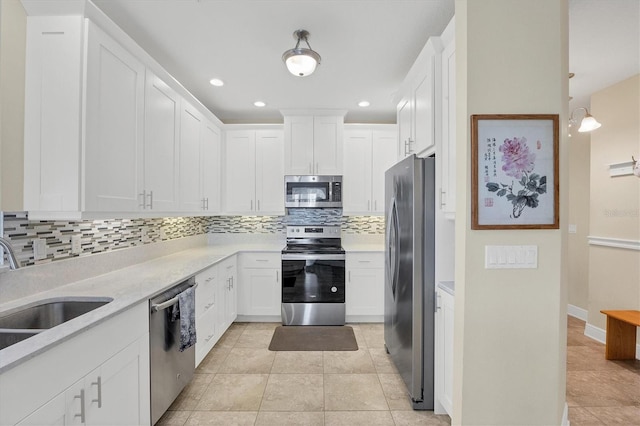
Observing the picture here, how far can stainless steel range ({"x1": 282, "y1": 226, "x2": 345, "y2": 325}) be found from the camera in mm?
3584

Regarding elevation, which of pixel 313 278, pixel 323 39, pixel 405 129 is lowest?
pixel 313 278

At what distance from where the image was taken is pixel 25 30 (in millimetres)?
1631

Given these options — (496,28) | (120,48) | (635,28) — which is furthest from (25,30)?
(635,28)

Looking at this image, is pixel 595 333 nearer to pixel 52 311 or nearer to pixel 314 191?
pixel 314 191

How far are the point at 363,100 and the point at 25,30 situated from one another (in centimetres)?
287

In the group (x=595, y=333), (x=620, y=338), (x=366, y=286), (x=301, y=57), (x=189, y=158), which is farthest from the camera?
(x=366, y=286)

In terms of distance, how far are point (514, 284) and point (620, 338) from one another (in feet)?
7.61

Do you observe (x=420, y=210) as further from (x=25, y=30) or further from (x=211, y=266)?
(x=25, y=30)

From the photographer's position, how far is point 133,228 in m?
2.67

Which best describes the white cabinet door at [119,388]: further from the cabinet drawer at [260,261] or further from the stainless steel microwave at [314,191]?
the stainless steel microwave at [314,191]

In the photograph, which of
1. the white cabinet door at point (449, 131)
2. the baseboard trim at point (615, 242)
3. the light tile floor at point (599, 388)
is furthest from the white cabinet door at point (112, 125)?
the baseboard trim at point (615, 242)

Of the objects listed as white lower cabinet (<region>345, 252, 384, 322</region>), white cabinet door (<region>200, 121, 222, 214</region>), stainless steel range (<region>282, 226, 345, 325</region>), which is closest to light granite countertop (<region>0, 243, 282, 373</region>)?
white cabinet door (<region>200, 121, 222, 214</region>)

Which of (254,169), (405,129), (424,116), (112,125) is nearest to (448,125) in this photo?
(424,116)

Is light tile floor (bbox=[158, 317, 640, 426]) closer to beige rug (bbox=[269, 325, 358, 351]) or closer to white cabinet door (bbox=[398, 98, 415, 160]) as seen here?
beige rug (bbox=[269, 325, 358, 351])
